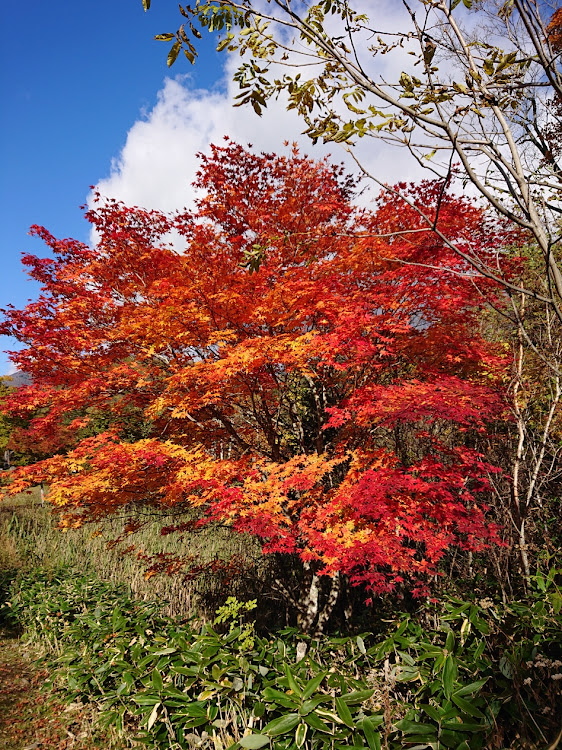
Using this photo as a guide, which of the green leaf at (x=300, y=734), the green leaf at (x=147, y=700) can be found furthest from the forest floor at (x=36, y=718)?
the green leaf at (x=300, y=734)

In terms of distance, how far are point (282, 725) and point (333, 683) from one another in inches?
20.6

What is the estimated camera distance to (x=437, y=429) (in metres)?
9.30

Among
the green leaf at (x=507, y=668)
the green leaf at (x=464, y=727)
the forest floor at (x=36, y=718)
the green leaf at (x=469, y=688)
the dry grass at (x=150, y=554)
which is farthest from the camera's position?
the dry grass at (x=150, y=554)

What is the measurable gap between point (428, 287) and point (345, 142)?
386cm

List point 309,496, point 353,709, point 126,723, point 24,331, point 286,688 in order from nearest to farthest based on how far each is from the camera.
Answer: point 353,709 → point 286,688 → point 126,723 → point 309,496 → point 24,331

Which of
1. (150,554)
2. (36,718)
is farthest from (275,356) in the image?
(150,554)

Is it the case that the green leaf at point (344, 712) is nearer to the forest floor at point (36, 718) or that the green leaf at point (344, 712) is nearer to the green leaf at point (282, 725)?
the green leaf at point (282, 725)

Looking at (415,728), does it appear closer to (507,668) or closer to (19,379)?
(507,668)

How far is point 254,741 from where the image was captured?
2.12 metres

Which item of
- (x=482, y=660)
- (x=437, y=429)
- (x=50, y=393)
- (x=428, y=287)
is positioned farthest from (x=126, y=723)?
(x=437, y=429)

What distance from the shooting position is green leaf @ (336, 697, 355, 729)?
207 cm

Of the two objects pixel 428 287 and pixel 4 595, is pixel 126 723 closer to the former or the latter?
pixel 4 595

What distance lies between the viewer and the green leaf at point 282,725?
83.1 inches

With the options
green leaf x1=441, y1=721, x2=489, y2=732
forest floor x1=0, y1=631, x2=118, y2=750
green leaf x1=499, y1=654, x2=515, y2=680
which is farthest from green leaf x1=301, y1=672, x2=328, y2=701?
forest floor x1=0, y1=631, x2=118, y2=750
